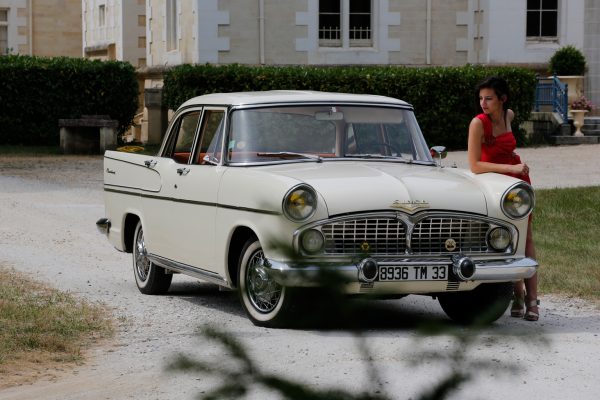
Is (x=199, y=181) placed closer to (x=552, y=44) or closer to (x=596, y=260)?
(x=596, y=260)

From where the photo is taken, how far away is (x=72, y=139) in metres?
27.5

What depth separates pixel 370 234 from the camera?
7551mm

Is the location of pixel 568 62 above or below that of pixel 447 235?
above

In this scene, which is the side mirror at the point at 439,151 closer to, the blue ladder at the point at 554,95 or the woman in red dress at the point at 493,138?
the woman in red dress at the point at 493,138

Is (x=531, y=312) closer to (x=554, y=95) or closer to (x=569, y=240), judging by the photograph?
(x=569, y=240)

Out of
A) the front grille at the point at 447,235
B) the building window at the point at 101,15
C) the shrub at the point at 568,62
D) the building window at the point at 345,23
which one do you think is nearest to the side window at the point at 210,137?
the front grille at the point at 447,235

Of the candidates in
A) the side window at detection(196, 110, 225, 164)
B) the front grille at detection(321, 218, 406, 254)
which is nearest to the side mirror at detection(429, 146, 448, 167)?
the front grille at detection(321, 218, 406, 254)

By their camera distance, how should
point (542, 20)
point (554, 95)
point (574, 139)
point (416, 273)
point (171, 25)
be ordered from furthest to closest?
point (171, 25), point (542, 20), point (554, 95), point (574, 139), point (416, 273)

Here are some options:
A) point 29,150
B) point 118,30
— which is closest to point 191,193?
point 29,150

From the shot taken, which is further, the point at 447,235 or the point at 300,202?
the point at 447,235

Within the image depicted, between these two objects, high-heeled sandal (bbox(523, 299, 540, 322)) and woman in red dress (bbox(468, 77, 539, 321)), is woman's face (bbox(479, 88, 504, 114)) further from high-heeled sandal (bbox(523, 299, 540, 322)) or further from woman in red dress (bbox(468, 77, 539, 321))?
high-heeled sandal (bbox(523, 299, 540, 322))

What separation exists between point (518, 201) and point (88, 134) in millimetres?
20935

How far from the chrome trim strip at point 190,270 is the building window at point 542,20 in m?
23.1

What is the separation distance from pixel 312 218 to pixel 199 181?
149 cm
